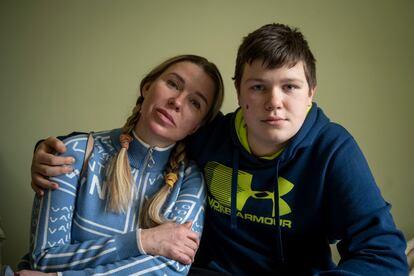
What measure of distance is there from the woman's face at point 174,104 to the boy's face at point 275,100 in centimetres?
18

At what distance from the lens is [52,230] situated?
87 cm

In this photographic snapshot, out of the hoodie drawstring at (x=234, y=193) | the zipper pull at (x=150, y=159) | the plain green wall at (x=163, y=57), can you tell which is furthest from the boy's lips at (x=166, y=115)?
the plain green wall at (x=163, y=57)

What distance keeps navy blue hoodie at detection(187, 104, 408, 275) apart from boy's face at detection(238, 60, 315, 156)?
55mm

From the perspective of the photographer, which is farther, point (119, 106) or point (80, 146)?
point (119, 106)

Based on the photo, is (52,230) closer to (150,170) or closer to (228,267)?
(150,170)

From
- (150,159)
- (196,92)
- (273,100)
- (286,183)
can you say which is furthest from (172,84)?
(286,183)

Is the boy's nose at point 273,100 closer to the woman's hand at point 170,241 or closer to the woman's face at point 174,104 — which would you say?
the woman's face at point 174,104

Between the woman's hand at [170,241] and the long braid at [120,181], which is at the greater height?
the long braid at [120,181]

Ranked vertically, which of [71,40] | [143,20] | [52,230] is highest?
[143,20]

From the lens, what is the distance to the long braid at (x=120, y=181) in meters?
0.93

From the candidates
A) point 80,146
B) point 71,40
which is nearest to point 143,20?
point 71,40

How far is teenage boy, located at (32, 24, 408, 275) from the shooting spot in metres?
0.79

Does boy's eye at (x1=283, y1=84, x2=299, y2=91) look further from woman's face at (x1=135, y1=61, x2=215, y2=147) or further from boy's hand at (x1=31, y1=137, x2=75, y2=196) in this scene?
boy's hand at (x1=31, y1=137, x2=75, y2=196)

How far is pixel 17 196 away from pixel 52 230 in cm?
95
